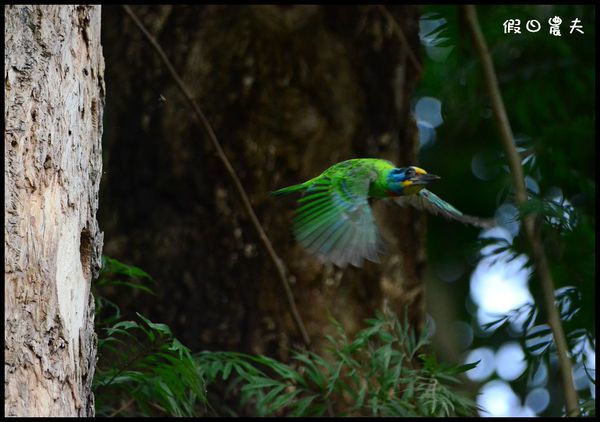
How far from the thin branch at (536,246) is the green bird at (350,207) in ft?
2.22

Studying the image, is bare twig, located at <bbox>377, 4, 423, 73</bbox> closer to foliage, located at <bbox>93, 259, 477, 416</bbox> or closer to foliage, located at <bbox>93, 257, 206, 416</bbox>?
foliage, located at <bbox>93, 259, 477, 416</bbox>

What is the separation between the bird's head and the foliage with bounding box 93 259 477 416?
1.91 ft

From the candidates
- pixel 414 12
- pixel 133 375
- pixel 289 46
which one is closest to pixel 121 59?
pixel 289 46

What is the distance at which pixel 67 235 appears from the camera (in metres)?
2.11

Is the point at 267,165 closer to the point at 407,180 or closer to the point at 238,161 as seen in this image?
the point at 238,161

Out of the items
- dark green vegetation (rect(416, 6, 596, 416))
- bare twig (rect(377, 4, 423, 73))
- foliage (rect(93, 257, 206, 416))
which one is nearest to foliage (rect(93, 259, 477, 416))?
foliage (rect(93, 257, 206, 416))

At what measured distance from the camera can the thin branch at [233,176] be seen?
10.7 feet

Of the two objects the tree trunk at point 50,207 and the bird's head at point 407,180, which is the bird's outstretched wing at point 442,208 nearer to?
the bird's head at point 407,180

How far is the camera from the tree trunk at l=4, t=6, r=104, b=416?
1987 millimetres

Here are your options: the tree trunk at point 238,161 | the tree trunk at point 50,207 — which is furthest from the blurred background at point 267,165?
the tree trunk at point 50,207

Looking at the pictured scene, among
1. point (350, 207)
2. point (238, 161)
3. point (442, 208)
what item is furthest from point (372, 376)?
point (238, 161)

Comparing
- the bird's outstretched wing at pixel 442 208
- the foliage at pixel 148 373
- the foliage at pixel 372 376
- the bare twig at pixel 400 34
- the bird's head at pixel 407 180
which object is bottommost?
the foliage at pixel 372 376

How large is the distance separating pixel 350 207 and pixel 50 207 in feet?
2.80

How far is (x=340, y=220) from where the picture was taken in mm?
2504
